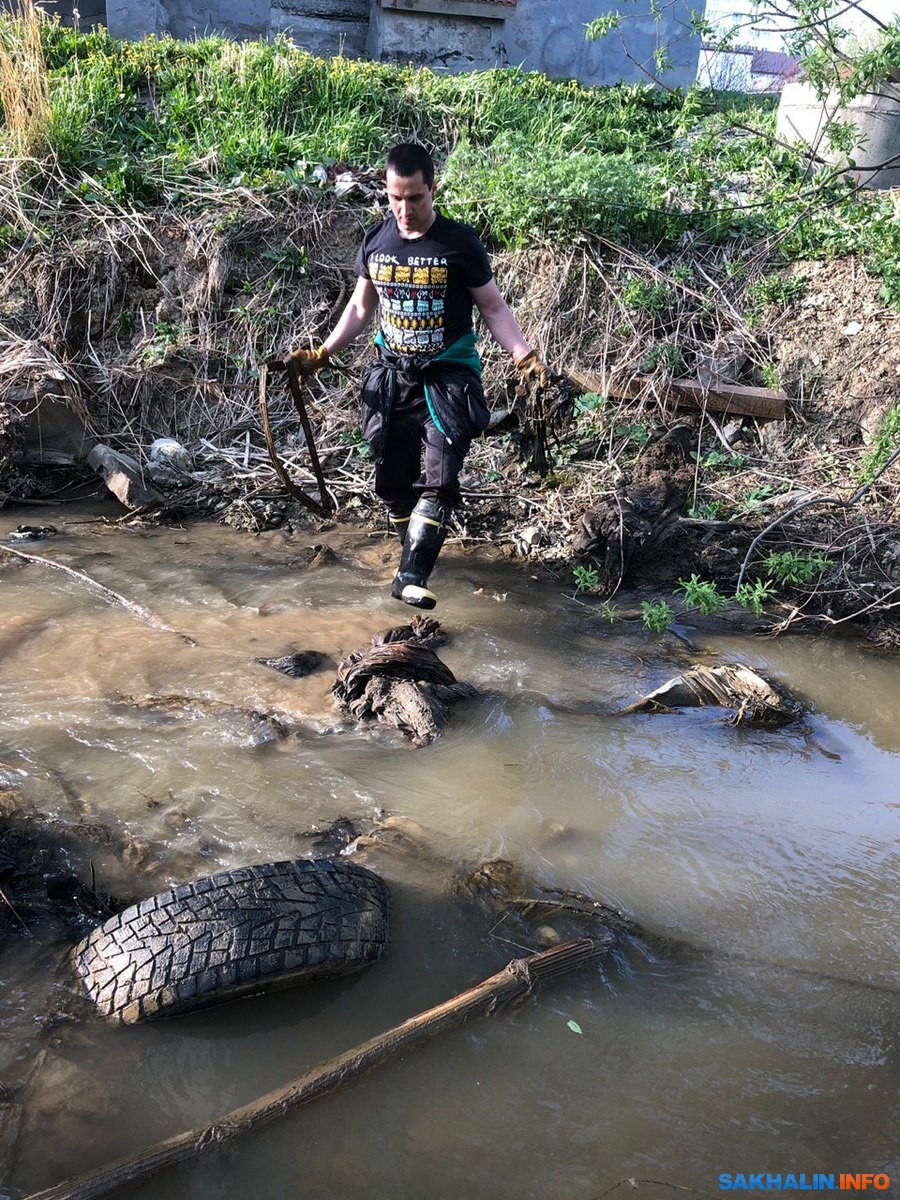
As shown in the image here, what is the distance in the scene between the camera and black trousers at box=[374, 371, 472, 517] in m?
4.30

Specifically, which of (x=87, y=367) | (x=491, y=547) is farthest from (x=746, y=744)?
(x=87, y=367)

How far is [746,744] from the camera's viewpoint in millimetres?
3674

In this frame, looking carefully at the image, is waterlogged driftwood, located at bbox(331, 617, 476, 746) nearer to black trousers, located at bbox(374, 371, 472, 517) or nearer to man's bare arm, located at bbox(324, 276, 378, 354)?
black trousers, located at bbox(374, 371, 472, 517)

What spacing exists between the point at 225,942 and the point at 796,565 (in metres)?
3.69

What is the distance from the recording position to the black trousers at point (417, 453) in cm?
430

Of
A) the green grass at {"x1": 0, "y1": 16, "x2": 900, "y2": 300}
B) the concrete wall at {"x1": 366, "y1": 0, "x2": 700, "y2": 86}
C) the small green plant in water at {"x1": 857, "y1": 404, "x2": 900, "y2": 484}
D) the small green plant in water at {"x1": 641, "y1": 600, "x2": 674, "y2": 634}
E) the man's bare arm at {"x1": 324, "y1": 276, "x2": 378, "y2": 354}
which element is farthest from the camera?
the concrete wall at {"x1": 366, "y1": 0, "x2": 700, "y2": 86}

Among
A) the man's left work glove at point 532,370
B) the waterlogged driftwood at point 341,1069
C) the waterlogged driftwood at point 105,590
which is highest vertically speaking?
the man's left work glove at point 532,370

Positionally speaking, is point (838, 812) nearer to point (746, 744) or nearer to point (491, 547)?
point (746, 744)

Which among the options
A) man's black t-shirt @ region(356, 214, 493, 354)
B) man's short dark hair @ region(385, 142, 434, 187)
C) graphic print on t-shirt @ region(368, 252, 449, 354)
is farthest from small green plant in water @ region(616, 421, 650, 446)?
man's short dark hair @ region(385, 142, 434, 187)

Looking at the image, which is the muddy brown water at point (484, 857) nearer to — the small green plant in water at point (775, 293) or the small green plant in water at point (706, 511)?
the small green plant in water at point (706, 511)

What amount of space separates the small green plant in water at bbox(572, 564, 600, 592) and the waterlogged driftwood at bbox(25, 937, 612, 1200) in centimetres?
266

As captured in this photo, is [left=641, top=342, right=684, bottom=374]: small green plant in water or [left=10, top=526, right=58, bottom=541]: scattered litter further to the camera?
[left=641, top=342, right=684, bottom=374]: small green plant in water

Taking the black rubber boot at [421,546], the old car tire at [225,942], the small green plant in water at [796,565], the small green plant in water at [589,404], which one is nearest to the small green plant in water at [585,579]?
the small green plant in water at [796,565]

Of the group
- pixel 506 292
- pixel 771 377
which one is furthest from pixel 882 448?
pixel 506 292
